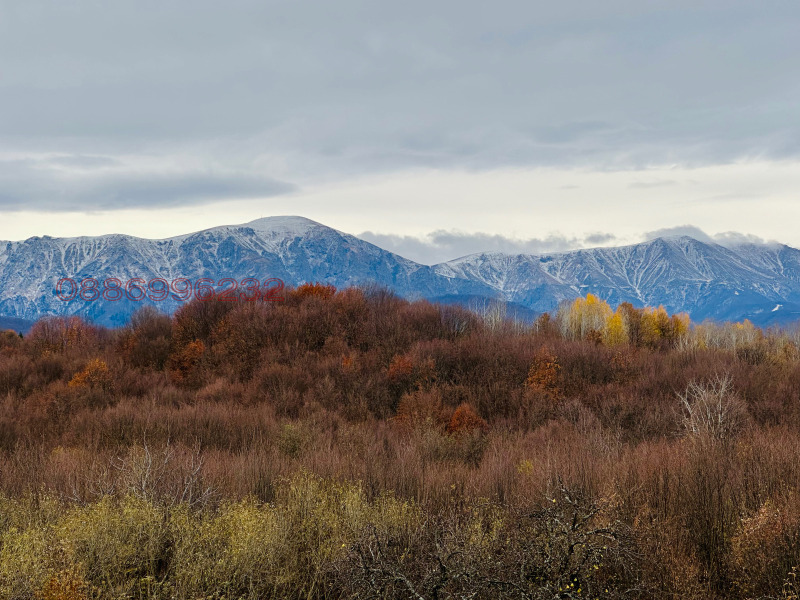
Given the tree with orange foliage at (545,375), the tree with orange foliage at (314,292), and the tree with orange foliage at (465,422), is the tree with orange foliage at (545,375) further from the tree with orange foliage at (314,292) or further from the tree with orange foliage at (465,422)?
the tree with orange foliage at (314,292)

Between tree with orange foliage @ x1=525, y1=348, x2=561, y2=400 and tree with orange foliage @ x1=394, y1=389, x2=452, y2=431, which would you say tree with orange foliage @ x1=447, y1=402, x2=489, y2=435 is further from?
tree with orange foliage @ x1=525, y1=348, x2=561, y2=400

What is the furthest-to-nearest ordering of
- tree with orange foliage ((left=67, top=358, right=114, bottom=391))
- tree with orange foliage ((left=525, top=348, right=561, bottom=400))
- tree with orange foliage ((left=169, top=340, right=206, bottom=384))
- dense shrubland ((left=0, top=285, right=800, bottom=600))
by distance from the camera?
1. tree with orange foliage ((left=169, top=340, right=206, bottom=384))
2. tree with orange foliage ((left=525, top=348, right=561, bottom=400))
3. tree with orange foliage ((left=67, top=358, right=114, bottom=391))
4. dense shrubland ((left=0, top=285, right=800, bottom=600))

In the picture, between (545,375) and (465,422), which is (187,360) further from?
(545,375)

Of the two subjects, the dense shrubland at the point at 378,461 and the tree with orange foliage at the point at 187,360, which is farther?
the tree with orange foliage at the point at 187,360

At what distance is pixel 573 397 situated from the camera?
1024 inches

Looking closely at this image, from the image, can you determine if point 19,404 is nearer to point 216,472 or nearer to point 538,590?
point 216,472

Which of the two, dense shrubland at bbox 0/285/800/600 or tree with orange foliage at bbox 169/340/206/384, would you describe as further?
tree with orange foliage at bbox 169/340/206/384

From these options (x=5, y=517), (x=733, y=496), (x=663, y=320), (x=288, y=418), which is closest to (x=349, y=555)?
(x=5, y=517)

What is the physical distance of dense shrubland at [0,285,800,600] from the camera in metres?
6.61

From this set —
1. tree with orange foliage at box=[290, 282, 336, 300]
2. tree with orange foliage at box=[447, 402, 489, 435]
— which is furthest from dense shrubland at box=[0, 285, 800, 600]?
tree with orange foliage at box=[290, 282, 336, 300]

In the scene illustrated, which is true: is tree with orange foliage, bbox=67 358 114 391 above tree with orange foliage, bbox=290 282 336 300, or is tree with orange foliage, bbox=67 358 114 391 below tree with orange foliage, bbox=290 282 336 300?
below

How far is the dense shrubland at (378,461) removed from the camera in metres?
6.61

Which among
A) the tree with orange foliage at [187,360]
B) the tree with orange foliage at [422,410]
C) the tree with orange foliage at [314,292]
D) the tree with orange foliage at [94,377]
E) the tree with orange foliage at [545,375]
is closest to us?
the tree with orange foliage at [422,410]

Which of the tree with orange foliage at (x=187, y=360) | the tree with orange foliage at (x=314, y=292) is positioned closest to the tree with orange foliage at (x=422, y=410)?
the tree with orange foliage at (x=187, y=360)
